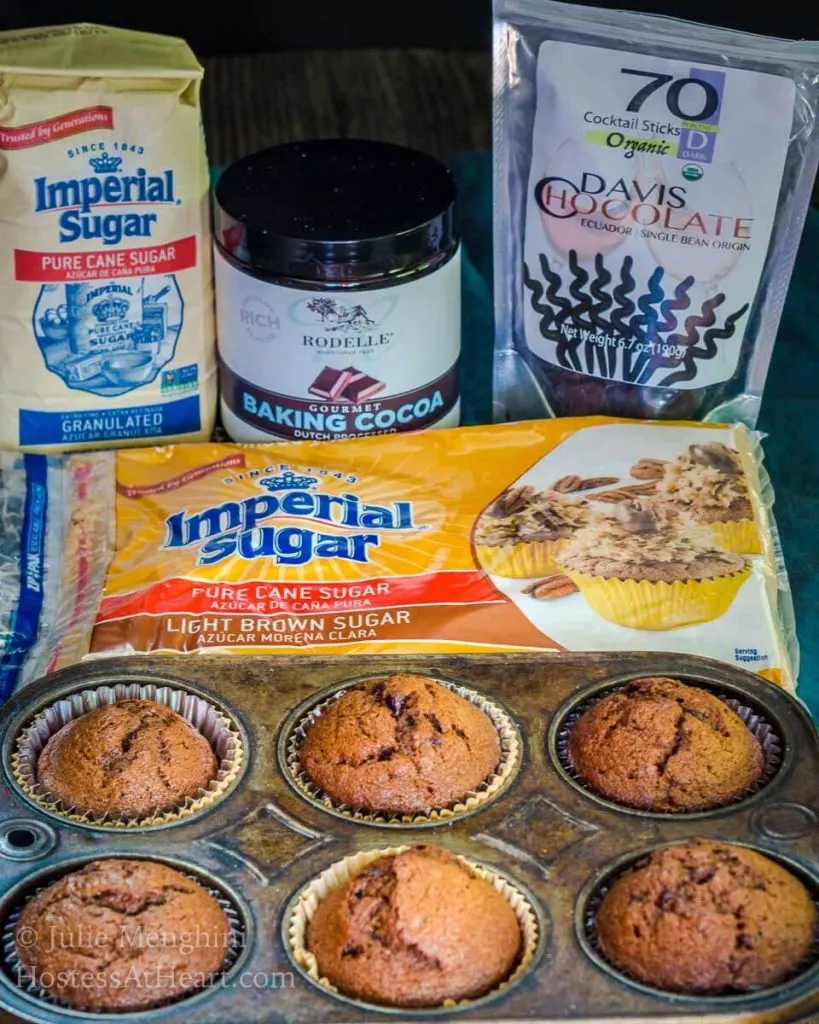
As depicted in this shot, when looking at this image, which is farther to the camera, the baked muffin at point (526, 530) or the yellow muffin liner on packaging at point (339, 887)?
the baked muffin at point (526, 530)

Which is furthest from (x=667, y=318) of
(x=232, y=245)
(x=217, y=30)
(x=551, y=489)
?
(x=217, y=30)

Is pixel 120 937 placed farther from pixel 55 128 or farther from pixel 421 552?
pixel 55 128

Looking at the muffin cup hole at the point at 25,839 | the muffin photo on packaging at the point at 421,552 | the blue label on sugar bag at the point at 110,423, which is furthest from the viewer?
the blue label on sugar bag at the point at 110,423

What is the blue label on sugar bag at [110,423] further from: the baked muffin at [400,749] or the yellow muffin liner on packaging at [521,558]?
the baked muffin at [400,749]

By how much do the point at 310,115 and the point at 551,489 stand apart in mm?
984

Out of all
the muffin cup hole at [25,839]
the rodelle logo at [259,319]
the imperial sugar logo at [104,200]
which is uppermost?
the imperial sugar logo at [104,200]

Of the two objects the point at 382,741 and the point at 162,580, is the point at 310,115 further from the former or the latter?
the point at 382,741

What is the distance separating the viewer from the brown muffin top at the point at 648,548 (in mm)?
1489

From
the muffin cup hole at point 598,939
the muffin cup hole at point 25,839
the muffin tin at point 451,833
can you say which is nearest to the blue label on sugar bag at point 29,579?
the muffin tin at point 451,833

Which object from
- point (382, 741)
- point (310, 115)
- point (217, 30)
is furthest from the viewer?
point (217, 30)

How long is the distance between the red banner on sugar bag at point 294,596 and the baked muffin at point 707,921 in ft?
1.31

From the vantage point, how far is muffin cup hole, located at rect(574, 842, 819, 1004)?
3.50 ft

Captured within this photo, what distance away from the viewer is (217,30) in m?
2.61

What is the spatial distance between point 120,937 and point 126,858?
0.28 feet
